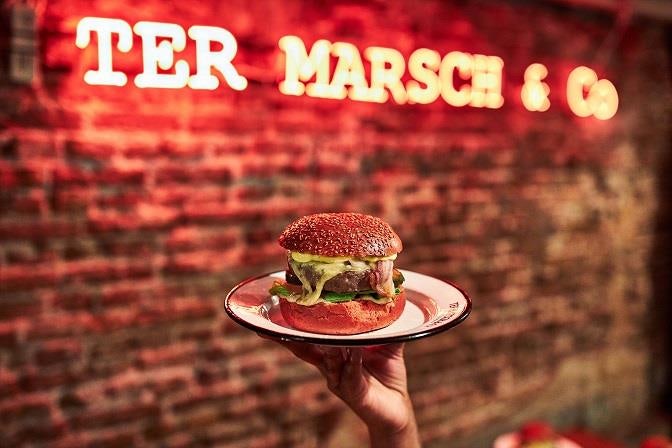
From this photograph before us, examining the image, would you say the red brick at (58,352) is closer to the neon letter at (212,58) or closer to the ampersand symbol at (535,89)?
the neon letter at (212,58)

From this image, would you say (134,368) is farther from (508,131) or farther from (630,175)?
(630,175)

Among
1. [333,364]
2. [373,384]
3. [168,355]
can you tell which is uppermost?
[333,364]

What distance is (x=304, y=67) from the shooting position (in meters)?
3.26

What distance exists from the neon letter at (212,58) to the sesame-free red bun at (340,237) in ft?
4.38

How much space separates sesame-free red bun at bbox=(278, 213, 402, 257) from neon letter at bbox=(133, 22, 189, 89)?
132cm

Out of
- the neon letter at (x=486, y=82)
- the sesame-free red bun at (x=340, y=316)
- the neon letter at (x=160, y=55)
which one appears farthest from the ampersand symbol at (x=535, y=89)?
the sesame-free red bun at (x=340, y=316)

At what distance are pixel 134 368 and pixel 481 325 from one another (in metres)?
2.43

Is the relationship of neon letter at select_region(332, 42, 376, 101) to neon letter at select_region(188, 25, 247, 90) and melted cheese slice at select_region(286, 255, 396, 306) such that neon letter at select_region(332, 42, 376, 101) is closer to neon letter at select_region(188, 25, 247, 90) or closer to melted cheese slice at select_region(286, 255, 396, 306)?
neon letter at select_region(188, 25, 247, 90)

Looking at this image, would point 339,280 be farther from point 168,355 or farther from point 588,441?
point 588,441

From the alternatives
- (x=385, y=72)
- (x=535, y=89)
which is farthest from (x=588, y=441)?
(x=385, y=72)

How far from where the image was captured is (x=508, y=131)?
4.32m

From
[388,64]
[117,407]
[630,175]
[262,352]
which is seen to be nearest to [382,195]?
[388,64]

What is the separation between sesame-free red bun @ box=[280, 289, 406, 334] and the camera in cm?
169

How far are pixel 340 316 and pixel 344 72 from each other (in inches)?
78.3
